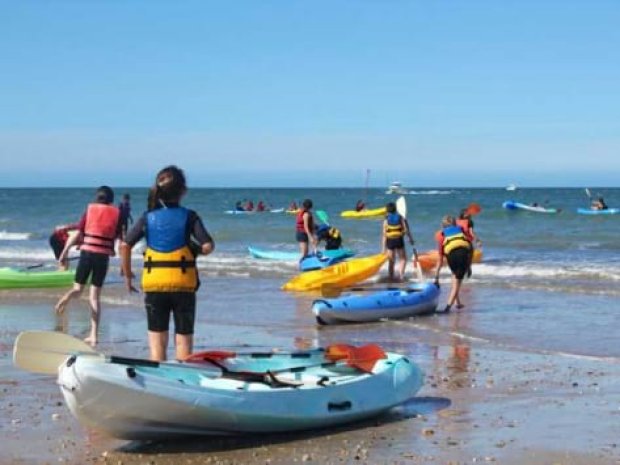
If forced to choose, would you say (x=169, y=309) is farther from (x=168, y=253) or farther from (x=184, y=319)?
(x=168, y=253)

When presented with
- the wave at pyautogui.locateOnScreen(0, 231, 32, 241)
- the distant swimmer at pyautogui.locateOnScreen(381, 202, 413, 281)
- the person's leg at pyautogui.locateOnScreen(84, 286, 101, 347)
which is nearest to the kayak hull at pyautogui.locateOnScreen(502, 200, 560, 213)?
the wave at pyautogui.locateOnScreen(0, 231, 32, 241)

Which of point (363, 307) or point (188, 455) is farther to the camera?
point (363, 307)

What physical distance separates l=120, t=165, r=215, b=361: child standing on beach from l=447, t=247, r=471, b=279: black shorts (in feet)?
24.9

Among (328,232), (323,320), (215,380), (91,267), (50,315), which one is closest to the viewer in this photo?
Answer: (215,380)

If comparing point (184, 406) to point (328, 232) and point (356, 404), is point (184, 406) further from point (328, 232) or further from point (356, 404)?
point (328, 232)

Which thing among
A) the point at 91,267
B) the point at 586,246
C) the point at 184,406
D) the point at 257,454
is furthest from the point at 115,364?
the point at 586,246

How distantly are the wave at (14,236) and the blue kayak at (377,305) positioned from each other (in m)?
28.9

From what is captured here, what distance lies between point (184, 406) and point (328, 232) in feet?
44.5

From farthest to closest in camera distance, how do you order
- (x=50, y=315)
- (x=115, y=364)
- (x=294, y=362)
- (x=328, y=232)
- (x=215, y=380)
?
(x=328, y=232)
(x=50, y=315)
(x=294, y=362)
(x=215, y=380)
(x=115, y=364)

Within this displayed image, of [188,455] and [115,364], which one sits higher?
[115,364]

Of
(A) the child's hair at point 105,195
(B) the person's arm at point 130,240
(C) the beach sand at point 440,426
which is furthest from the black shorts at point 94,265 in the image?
(B) the person's arm at point 130,240

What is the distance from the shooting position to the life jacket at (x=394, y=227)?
59.6 ft

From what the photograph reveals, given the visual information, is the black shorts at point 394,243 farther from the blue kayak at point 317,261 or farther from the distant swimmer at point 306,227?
the distant swimmer at point 306,227

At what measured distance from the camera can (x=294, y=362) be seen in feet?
23.6
